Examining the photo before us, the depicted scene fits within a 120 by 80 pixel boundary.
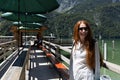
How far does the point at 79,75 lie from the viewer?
3484 millimetres

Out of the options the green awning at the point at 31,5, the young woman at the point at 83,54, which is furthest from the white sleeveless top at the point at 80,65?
the green awning at the point at 31,5

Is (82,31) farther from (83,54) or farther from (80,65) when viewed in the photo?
(80,65)

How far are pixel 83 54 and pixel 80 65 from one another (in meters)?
0.13

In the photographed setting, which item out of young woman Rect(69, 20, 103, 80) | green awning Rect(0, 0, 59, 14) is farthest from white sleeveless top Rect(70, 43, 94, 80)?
green awning Rect(0, 0, 59, 14)

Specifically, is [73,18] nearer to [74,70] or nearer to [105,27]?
[105,27]

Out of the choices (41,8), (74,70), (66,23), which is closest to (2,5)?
(41,8)

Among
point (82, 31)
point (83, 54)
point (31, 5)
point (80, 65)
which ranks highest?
point (31, 5)

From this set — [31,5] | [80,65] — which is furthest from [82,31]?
[31,5]

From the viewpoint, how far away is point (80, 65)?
11.5ft

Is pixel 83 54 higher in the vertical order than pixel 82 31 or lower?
lower

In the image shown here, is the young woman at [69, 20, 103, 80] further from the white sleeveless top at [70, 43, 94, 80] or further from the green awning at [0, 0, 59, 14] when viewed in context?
the green awning at [0, 0, 59, 14]

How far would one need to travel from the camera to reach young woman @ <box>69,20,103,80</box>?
3.44 m

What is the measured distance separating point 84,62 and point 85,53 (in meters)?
0.10

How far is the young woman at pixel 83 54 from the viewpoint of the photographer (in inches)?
135
